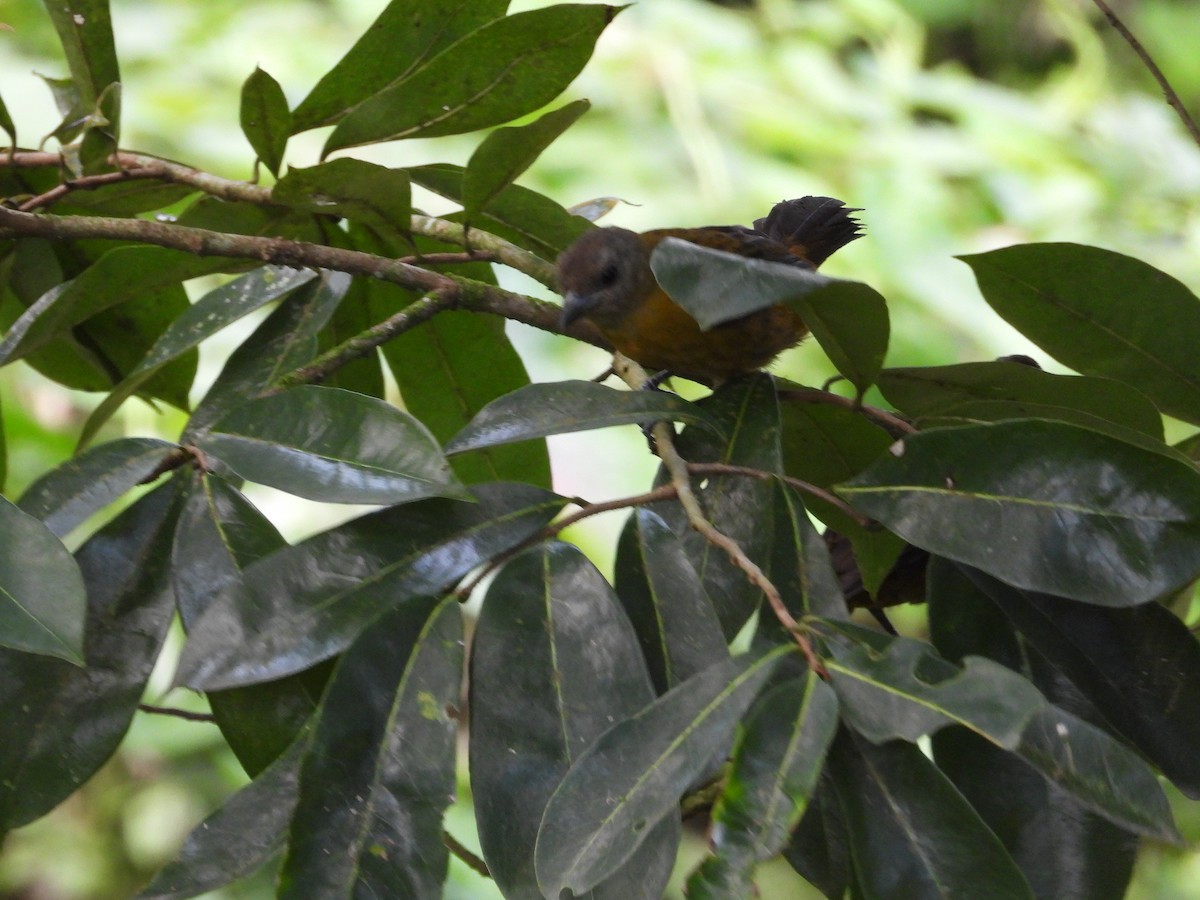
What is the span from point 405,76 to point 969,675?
96 centimetres

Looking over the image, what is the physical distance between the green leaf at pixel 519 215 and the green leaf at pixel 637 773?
795 millimetres

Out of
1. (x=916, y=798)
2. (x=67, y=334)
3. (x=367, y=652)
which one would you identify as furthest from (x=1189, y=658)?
(x=67, y=334)

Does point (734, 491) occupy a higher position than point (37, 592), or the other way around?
point (37, 592)

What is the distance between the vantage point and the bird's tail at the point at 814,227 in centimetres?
209

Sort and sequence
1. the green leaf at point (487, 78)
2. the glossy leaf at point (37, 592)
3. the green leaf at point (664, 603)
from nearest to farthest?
the glossy leaf at point (37, 592) < the green leaf at point (664, 603) < the green leaf at point (487, 78)

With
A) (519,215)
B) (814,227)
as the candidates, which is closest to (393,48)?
(519,215)

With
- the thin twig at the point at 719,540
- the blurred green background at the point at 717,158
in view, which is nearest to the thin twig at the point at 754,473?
the thin twig at the point at 719,540

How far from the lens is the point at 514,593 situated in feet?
2.89

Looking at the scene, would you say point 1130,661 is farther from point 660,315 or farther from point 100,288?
point 100,288

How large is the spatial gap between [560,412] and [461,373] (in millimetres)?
567

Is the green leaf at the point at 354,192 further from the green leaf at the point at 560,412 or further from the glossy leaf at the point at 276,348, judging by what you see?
the green leaf at the point at 560,412

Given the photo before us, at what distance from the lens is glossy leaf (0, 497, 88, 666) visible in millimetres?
771

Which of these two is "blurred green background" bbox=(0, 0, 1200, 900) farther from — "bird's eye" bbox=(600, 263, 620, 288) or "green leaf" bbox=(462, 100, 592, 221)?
"green leaf" bbox=(462, 100, 592, 221)

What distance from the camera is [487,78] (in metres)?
1.27
